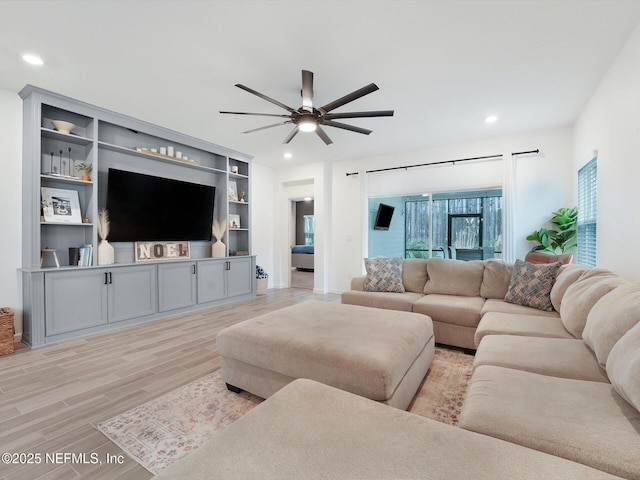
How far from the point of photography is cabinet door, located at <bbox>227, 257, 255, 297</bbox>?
17.5 feet

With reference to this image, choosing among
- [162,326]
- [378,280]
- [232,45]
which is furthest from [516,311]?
[162,326]

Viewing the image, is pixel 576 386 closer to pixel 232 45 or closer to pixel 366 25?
pixel 366 25

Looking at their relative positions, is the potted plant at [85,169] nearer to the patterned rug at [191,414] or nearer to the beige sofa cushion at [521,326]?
the patterned rug at [191,414]

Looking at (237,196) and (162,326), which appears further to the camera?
(237,196)

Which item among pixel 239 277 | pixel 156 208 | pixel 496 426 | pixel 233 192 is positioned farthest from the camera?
pixel 233 192

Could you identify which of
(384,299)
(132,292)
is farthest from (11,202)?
(384,299)

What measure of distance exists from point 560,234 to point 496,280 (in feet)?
5.44

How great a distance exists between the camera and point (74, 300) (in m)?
3.40

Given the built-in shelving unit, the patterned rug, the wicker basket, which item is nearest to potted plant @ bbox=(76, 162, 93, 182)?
the built-in shelving unit

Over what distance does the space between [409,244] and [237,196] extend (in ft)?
11.5

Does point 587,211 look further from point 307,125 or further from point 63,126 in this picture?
point 63,126

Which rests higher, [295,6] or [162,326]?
[295,6]

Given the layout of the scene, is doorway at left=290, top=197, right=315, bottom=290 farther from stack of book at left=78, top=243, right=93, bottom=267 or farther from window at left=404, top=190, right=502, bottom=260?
stack of book at left=78, top=243, right=93, bottom=267

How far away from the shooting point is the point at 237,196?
5.93 meters
